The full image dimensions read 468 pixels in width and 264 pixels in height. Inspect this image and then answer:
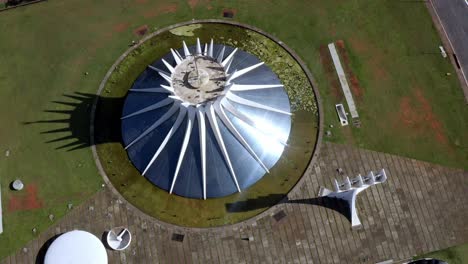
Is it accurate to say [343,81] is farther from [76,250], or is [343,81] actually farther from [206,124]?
[76,250]

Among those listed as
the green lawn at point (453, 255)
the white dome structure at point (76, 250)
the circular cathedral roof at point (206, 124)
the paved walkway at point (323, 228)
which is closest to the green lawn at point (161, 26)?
the paved walkway at point (323, 228)

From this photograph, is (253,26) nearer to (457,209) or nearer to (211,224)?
(211,224)

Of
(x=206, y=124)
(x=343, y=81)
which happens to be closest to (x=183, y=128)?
(x=206, y=124)

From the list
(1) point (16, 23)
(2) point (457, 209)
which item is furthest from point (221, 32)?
(2) point (457, 209)

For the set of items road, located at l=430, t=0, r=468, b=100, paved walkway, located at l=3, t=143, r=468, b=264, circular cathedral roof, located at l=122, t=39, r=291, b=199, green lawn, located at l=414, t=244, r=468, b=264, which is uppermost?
road, located at l=430, t=0, r=468, b=100

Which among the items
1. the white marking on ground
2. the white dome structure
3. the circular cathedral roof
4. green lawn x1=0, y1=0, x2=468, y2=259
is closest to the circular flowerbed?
the circular cathedral roof

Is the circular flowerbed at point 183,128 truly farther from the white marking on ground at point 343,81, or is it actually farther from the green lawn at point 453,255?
the green lawn at point 453,255

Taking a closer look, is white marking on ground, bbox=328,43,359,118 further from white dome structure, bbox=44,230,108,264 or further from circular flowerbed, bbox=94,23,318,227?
white dome structure, bbox=44,230,108,264
